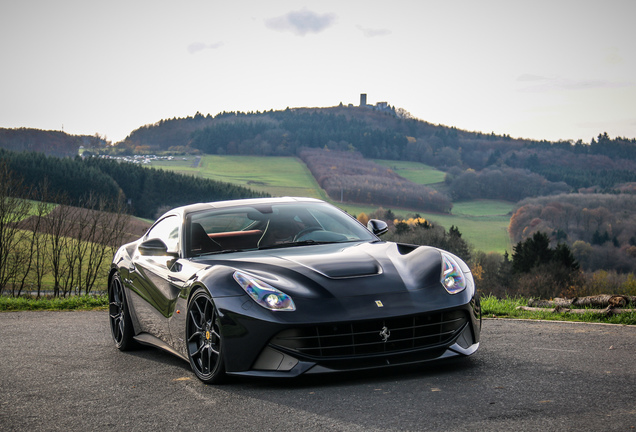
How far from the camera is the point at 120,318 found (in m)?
7.16

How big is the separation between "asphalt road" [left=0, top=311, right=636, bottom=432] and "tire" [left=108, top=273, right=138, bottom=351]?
40 centimetres

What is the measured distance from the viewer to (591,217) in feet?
354

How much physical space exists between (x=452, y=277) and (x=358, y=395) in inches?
51.3

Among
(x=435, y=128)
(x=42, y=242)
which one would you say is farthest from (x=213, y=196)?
(x=435, y=128)

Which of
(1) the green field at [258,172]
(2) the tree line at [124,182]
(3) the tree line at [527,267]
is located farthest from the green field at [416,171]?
(3) the tree line at [527,267]

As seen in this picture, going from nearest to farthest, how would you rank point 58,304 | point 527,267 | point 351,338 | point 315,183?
point 351,338 < point 58,304 < point 527,267 < point 315,183

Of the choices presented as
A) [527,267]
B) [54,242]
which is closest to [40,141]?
[54,242]

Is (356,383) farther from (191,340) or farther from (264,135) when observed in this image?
(264,135)

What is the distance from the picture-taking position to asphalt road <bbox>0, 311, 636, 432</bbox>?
377 centimetres

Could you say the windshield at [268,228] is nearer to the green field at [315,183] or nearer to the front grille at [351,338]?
the front grille at [351,338]

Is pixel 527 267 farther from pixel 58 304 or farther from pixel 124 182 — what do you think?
pixel 58 304

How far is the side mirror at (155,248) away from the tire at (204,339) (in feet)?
3.10

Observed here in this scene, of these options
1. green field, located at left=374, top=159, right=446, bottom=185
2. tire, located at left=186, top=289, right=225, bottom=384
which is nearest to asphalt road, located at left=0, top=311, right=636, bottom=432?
tire, located at left=186, top=289, right=225, bottom=384

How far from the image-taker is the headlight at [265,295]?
187 inches
